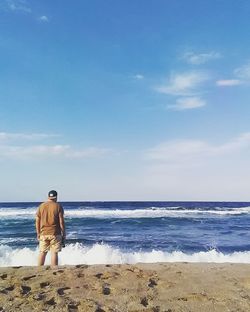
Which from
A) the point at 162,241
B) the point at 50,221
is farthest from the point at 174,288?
the point at 162,241

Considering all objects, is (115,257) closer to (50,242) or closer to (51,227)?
(50,242)

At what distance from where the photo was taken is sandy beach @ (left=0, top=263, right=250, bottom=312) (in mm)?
4656

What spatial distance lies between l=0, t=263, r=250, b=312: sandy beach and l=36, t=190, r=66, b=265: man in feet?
2.98

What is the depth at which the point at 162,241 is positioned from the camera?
16.9 metres

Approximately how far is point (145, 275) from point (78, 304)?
1641 mm

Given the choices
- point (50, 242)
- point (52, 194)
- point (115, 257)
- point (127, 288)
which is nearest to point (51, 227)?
point (50, 242)

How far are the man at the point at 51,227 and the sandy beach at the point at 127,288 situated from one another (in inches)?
35.7

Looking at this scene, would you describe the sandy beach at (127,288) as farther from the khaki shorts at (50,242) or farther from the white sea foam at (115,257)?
the white sea foam at (115,257)

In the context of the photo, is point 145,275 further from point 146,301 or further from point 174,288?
point 146,301

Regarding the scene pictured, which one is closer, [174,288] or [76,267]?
[174,288]

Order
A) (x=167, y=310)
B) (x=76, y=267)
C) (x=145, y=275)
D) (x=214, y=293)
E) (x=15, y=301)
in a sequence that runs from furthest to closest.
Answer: (x=76, y=267) < (x=145, y=275) < (x=214, y=293) < (x=15, y=301) < (x=167, y=310)

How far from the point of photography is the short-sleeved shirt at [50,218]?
7699 millimetres

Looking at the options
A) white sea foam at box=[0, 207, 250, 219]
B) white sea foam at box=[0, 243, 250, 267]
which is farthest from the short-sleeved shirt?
white sea foam at box=[0, 207, 250, 219]

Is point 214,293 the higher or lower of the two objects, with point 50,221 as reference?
lower
